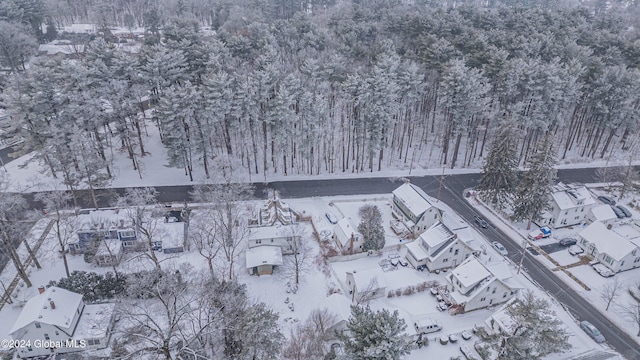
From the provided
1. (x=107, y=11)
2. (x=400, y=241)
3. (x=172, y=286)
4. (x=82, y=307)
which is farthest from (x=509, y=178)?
(x=107, y=11)

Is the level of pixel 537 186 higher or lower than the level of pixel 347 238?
higher

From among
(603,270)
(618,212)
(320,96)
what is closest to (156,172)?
(320,96)

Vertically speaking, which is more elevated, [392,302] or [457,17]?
[457,17]

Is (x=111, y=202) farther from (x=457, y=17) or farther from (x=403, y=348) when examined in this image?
(x=457, y=17)

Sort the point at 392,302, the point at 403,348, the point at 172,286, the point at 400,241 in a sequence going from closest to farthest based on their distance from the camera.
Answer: the point at 403,348 → the point at 172,286 → the point at 392,302 → the point at 400,241

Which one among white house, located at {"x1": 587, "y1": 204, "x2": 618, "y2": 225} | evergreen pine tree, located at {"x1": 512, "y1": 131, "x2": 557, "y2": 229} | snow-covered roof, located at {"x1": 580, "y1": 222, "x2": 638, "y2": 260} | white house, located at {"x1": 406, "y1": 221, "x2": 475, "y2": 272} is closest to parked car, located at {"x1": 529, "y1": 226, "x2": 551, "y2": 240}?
evergreen pine tree, located at {"x1": 512, "y1": 131, "x2": 557, "y2": 229}

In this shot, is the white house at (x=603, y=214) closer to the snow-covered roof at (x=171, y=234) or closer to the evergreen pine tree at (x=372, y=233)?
the evergreen pine tree at (x=372, y=233)

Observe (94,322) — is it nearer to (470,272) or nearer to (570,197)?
(470,272)
